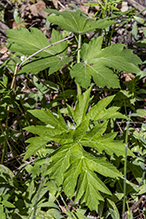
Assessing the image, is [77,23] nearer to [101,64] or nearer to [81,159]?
[101,64]

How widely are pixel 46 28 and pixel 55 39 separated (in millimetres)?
1124

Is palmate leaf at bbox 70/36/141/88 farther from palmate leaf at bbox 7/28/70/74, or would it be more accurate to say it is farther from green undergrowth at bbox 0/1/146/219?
palmate leaf at bbox 7/28/70/74

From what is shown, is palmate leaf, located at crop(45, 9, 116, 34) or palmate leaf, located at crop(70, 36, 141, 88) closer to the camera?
palmate leaf, located at crop(70, 36, 141, 88)

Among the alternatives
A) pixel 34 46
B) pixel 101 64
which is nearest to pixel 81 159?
pixel 101 64

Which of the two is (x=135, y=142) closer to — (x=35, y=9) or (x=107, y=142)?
(x=107, y=142)

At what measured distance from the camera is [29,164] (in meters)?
2.13

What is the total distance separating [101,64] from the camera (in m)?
1.79

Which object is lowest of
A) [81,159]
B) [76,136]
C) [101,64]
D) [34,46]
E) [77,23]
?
[81,159]

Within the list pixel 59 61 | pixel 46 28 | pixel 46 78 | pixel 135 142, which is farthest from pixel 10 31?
pixel 135 142

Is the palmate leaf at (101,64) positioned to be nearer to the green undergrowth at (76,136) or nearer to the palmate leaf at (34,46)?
the green undergrowth at (76,136)

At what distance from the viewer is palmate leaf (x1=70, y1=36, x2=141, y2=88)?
1743mm

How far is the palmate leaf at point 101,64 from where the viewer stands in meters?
1.74

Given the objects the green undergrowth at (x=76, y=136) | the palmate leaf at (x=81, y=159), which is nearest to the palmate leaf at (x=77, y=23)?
the green undergrowth at (x=76, y=136)

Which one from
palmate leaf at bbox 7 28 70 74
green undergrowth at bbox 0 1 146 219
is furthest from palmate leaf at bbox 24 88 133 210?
palmate leaf at bbox 7 28 70 74
